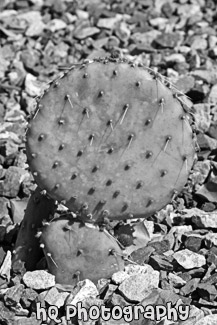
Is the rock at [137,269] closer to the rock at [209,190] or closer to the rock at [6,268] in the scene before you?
the rock at [6,268]

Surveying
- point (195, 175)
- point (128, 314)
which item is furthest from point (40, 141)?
point (195, 175)

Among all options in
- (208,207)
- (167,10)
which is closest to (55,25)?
(167,10)

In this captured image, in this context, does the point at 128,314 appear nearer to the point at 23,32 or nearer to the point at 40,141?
the point at 40,141

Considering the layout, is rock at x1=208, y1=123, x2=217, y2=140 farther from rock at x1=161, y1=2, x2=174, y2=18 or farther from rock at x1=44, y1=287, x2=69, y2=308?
rock at x1=161, y1=2, x2=174, y2=18

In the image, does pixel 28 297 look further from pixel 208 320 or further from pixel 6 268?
pixel 208 320

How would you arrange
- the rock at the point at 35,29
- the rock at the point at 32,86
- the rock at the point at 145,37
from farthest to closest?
the rock at the point at 35,29
the rock at the point at 145,37
the rock at the point at 32,86

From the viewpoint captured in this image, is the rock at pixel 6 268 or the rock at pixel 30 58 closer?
the rock at pixel 6 268

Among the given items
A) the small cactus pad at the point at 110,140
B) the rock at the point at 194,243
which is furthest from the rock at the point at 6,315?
the rock at the point at 194,243

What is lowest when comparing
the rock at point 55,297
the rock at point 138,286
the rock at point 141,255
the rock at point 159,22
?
the rock at point 159,22
